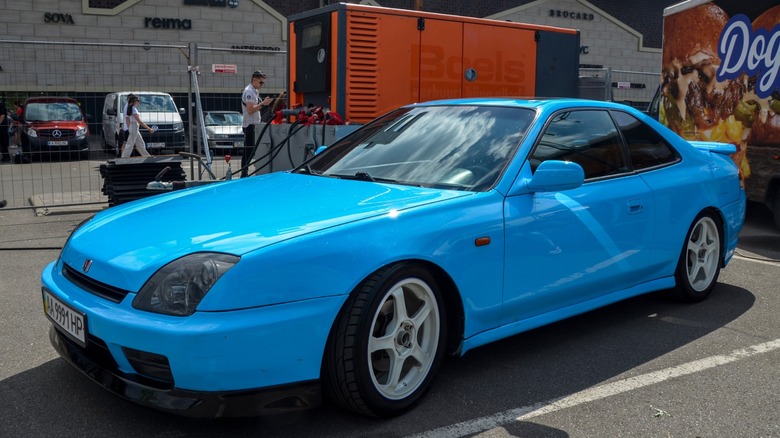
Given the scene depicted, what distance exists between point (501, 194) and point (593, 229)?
2.33ft

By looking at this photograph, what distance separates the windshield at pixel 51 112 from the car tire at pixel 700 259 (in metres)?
13.8

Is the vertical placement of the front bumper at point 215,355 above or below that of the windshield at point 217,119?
below

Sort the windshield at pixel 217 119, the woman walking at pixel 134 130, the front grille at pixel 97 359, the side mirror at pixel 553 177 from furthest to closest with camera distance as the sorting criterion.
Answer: the windshield at pixel 217 119, the woman walking at pixel 134 130, the side mirror at pixel 553 177, the front grille at pixel 97 359

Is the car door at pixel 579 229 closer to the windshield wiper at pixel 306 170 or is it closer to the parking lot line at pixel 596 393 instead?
the parking lot line at pixel 596 393

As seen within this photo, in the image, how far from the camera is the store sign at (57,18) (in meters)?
25.4

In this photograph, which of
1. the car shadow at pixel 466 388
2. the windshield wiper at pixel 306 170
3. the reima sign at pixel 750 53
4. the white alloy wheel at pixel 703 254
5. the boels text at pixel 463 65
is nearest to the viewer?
the car shadow at pixel 466 388

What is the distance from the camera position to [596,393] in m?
3.54

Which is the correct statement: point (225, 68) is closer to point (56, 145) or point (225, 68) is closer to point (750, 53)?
point (56, 145)

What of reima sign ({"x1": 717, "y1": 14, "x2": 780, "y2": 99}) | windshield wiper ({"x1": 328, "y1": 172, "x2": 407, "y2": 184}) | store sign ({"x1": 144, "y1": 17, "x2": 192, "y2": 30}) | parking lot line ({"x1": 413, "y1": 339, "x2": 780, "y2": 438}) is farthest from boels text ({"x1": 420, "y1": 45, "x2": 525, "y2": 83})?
store sign ({"x1": 144, "y1": 17, "x2": 192, "y2": 30})

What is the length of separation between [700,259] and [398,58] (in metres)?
4.42

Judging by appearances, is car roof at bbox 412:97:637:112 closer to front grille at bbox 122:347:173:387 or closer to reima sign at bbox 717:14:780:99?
front grille at bbox 122:347:173:387

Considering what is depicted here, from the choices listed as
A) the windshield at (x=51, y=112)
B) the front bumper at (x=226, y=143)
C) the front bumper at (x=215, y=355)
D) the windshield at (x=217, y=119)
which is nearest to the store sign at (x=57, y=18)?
the windshield at (x=51, y=112)

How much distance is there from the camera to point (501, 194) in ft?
11.9

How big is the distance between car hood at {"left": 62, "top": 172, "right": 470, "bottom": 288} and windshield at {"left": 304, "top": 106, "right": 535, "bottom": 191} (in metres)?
0.18
